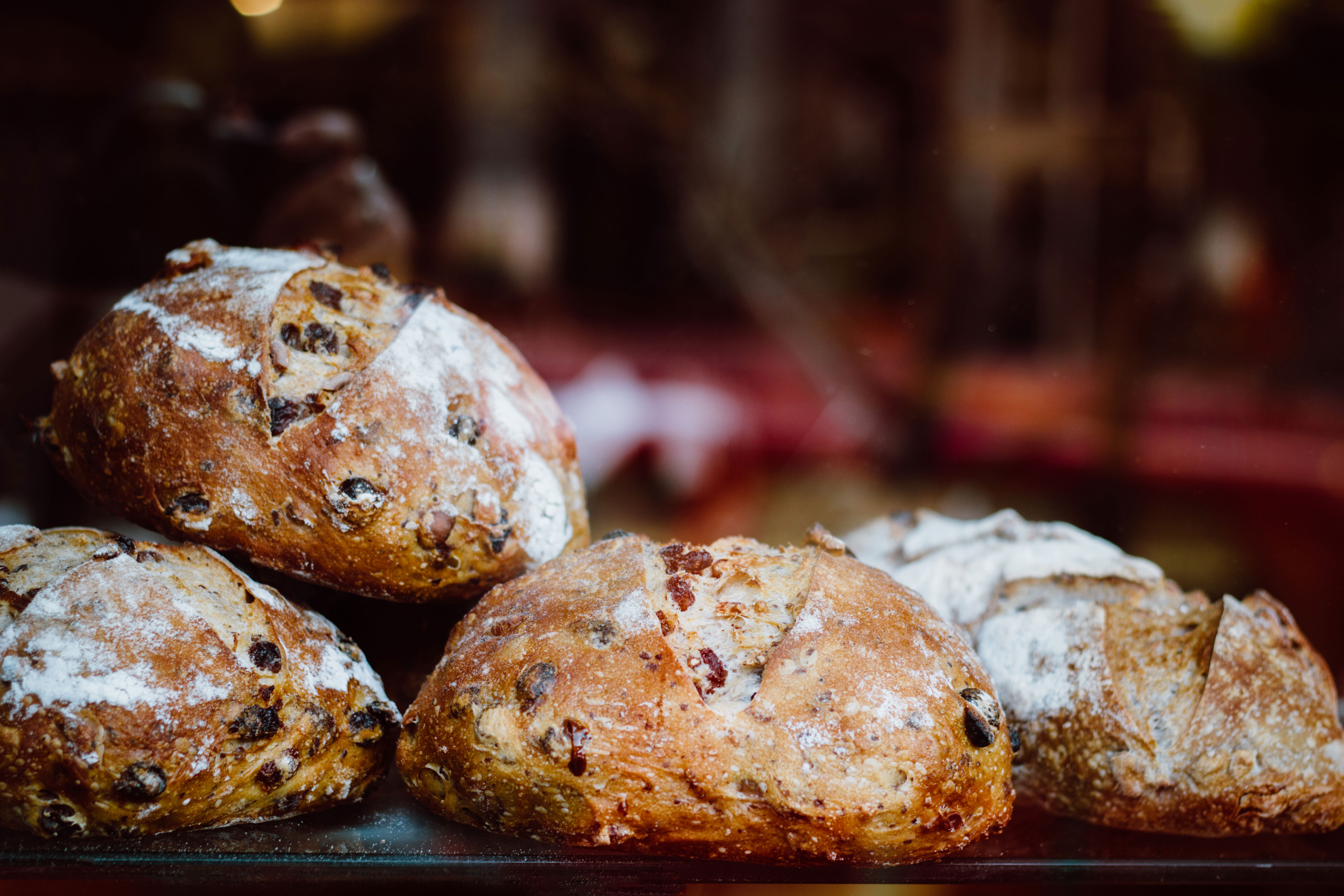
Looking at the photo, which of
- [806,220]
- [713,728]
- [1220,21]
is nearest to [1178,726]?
[713,728]

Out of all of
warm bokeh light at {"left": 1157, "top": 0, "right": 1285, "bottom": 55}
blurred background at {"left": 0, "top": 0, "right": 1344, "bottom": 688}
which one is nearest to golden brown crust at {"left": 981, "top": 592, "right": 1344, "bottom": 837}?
blurred background at {"left": 0, "top": 0, "right": 1344, "bottom": 688}

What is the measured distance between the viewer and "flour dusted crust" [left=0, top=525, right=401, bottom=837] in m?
0.83

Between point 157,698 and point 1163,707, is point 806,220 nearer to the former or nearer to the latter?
point 1163,707

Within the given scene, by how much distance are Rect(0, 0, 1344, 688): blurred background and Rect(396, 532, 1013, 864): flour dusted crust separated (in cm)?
41

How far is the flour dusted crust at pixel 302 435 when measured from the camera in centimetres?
99

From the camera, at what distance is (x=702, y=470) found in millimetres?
3127

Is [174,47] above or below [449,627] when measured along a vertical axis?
above

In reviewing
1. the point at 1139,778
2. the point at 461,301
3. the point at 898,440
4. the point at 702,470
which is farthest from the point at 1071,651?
the point at 702,470

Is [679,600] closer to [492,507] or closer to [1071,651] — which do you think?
[492,507]

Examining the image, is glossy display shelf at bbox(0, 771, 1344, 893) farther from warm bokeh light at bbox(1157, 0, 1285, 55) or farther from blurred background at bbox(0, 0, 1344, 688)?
warm bokeh light at bbox(1157, 0, 1285, 55)

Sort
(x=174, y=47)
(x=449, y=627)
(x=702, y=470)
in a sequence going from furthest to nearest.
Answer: (x=702, y=470), (x=174, y=47), (x=449, y=627)

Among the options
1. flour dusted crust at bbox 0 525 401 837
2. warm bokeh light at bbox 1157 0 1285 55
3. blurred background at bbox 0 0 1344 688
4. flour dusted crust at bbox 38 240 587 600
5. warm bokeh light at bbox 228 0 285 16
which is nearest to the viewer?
flour dusted crust at bbox 0 525 401 837

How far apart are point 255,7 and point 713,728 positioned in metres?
1.69

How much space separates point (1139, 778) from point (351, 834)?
94 centimetres
